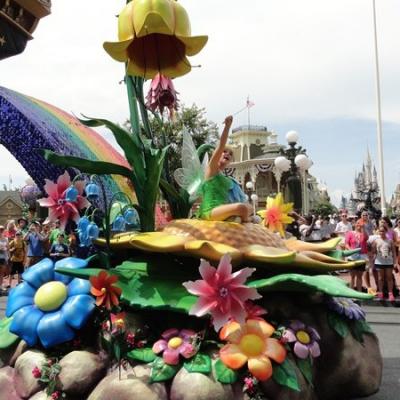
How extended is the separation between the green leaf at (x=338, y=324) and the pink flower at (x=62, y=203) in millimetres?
1843

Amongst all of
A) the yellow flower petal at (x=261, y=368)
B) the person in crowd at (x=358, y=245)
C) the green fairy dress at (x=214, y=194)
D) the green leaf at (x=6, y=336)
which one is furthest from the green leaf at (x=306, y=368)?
the person in crowd at (x=358, y=245)

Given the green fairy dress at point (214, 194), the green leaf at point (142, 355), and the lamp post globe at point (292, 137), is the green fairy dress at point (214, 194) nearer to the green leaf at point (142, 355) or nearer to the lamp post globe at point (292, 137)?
the green leaf at point (142, 355)

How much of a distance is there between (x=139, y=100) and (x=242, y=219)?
1.38 meters

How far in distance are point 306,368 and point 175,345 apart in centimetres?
83

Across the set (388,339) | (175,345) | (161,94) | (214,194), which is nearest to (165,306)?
A: (175,345)

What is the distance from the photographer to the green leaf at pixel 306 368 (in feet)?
11.0

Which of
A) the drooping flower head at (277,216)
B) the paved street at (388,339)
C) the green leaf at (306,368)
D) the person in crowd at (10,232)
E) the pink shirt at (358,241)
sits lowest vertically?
the paved street at (388,339)

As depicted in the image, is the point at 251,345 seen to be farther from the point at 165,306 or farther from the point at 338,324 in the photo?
the point at 338,324

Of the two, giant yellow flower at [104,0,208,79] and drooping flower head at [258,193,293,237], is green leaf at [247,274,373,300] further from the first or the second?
giant yellow flower at [104,0,208,79]

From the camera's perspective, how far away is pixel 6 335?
4.08m

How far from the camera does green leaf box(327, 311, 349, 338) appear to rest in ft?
12.2

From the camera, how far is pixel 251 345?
3242 millimetres

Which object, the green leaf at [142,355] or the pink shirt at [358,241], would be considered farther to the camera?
the pink shirt at [358,241]

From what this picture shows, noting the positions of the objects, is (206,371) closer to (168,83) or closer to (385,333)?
(168,83)
